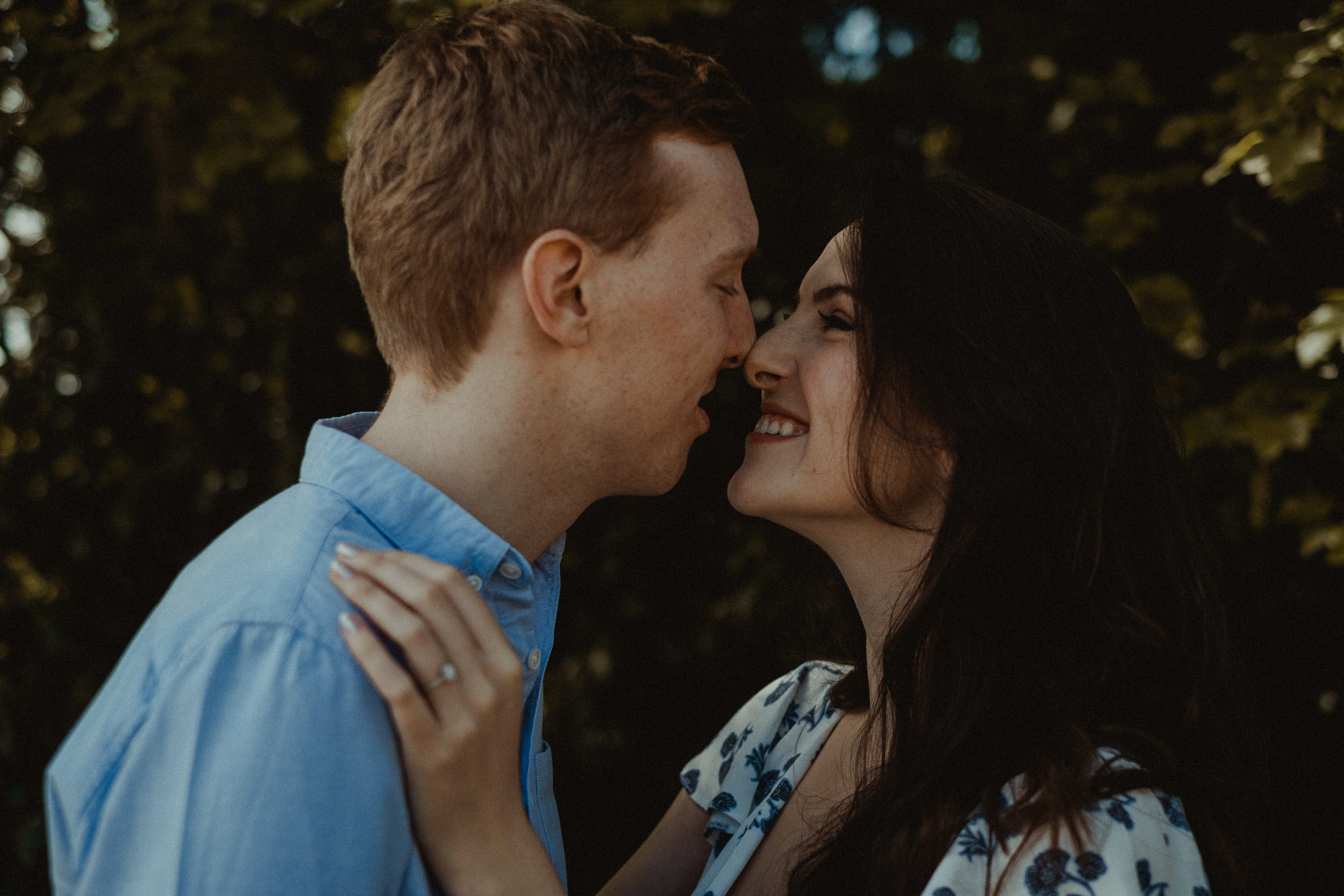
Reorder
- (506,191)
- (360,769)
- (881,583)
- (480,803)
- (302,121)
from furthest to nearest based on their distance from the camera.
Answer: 1. (302,121)
2. (881,583)
3. (506,191)
4. (480,803)
5. (360,769)

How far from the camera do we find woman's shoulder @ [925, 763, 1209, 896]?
5.15 ft

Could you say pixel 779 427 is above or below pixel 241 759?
above

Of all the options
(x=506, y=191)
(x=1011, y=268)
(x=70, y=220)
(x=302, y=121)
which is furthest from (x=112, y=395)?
(x=1011, y=268)

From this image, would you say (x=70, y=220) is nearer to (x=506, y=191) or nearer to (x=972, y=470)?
(x=506, y=191)

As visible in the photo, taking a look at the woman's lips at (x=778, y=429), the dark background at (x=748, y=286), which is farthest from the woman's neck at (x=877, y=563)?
the dark background at (x=748, y=286)

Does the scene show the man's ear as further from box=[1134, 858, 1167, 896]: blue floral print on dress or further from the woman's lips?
box=[1134, 858, 1167, 896]: blue floral print on dress

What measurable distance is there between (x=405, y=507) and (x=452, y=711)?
39 centimetres

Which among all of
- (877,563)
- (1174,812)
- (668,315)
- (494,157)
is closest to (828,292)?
(668,315)

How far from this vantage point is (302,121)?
3818 mm

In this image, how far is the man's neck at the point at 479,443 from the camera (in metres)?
1.84

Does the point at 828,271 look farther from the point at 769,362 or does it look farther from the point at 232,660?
the point at 232,660

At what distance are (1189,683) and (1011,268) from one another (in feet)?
3.05

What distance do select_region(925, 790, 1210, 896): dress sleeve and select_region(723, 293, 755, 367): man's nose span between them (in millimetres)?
1071

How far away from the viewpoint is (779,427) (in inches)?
92.6
